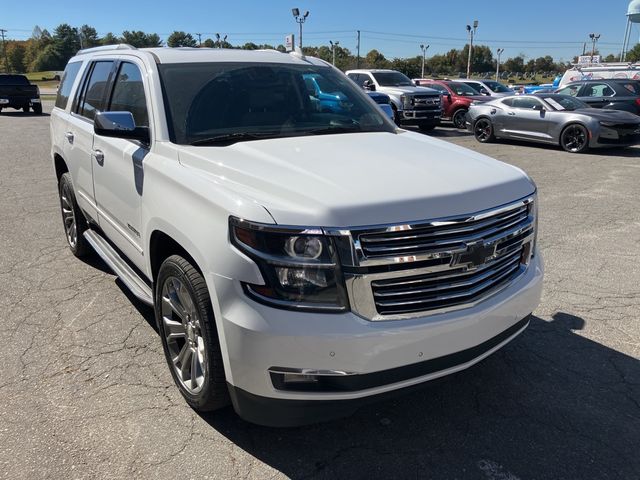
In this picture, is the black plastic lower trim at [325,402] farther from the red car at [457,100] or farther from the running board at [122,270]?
the red car at [457,100]

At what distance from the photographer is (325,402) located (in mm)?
2346

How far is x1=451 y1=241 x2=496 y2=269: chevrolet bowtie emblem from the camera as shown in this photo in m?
2.42

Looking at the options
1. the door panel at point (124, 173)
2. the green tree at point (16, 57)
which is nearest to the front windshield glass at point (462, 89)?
the door panel at point (124, 173)

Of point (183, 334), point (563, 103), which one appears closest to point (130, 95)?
point (183, 334)

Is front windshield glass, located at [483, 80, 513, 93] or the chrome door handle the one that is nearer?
the chrome door handle

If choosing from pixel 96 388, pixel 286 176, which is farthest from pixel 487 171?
pixel 96 388

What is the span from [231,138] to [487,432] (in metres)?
2.26

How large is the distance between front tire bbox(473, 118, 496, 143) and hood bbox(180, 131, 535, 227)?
13.0 meters

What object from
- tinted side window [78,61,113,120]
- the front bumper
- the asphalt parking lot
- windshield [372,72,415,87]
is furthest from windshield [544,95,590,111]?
the front bumper

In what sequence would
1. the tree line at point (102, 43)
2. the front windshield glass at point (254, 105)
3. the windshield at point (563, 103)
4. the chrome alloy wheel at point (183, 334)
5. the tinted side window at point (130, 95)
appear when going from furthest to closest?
the tree line at point (102, 43) < the windshield at point (563, 103) < the tinted side window at point (130, 95) < the front windshield glass at point (254, 105) < the chrome alloy wheel at point (183, 334)

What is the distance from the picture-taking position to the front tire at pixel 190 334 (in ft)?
8.36

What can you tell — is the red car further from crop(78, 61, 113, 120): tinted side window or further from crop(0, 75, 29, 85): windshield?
crop(0, 75, 29, 85): windshield

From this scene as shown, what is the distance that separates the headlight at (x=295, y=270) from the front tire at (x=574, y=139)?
12.8 metres

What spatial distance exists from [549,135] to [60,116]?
12148mm
